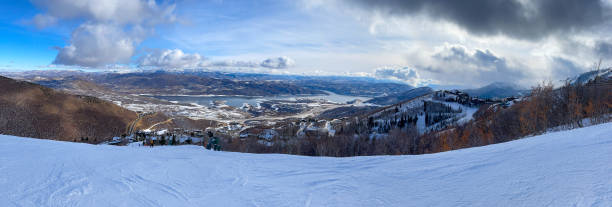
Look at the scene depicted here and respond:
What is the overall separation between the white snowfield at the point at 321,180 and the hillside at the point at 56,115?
3524 inches

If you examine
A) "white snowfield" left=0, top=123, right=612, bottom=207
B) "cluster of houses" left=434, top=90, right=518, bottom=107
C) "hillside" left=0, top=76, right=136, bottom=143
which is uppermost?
"cluster of houses" left=434, top=90, right=518, bottom=107

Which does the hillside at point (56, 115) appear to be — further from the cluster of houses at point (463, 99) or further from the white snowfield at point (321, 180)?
the cluster of houses at point (463, 99)

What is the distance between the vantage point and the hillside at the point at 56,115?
83500mm

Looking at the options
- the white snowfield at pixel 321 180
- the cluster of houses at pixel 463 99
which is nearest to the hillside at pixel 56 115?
the white snowfield at pixel 321 180

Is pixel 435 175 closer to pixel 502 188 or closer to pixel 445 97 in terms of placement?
pixel 502 188

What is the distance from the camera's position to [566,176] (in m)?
4.39

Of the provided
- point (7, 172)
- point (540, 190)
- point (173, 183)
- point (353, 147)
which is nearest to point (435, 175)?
point (540, 190)

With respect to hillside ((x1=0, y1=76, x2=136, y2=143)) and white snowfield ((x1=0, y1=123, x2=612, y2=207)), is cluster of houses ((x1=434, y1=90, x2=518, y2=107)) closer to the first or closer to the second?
white snowfield ((x1=0, y1=123, x2=612, y2=207))

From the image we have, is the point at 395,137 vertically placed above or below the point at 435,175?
below

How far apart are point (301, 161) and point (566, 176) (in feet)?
21.2

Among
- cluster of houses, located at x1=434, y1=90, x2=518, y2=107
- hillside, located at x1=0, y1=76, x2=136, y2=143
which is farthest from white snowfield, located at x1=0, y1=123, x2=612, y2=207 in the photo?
cluster of houses, located at x1=434, y1=90, x2=518, y2=107

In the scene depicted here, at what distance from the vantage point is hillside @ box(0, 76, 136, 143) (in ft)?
274

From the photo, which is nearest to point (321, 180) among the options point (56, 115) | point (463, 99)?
point (56, 115)

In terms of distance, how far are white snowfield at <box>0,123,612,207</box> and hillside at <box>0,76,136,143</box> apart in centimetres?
8951
